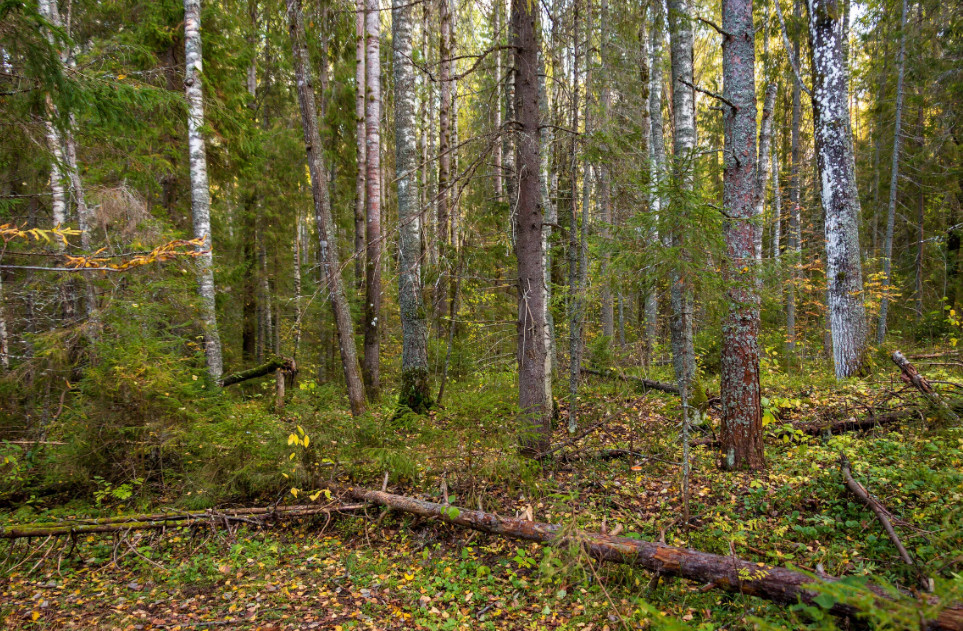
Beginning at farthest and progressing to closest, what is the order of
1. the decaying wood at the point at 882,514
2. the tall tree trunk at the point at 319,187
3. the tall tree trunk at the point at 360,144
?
the tall tree trunk at the point at 360,144
the tall tree trunk at the point at 319,187
the decaying wood at the point at 882,514

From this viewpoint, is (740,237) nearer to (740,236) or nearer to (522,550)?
(740,236)

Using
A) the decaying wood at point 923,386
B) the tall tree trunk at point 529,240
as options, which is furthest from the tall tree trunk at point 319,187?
the decaying wood at point 923,386

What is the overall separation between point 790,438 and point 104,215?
1088 centimetres

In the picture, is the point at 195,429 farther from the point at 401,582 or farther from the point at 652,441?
the point at 652,441

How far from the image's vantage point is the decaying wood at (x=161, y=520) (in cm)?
460

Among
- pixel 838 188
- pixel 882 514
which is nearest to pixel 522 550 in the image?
pixel 882 514

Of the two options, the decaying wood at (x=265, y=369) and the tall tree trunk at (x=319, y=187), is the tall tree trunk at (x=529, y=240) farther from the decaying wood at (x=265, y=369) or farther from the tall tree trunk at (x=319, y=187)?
the decaying wood at (x=265, y=369)

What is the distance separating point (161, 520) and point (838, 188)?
11.2m

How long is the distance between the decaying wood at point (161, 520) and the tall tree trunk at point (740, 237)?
452cm

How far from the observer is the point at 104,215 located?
7.19 m

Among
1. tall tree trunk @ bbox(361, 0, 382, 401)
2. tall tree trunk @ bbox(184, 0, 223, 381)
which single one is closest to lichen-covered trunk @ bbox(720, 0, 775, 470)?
tall tree trunk @ bbox(361, 0, 382, 401)

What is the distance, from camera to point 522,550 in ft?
14.6

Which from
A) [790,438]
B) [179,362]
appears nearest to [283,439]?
[179,362]

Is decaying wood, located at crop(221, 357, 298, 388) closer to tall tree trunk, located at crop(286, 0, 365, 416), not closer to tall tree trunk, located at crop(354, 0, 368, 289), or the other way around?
tall tree trunk, located at crop(286, 0, 365, 416)
